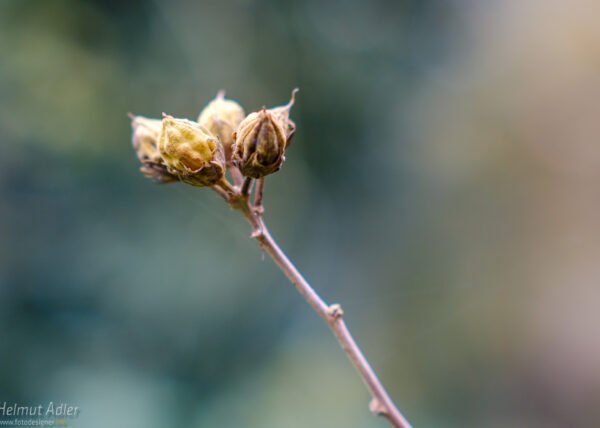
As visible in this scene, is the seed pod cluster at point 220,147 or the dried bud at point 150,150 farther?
the dried bud at point 150,150

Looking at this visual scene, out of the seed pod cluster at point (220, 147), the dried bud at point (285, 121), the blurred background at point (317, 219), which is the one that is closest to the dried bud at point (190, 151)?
the seed pod cluster at point (220, 147)

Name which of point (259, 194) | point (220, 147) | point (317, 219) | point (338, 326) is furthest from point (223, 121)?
point (317, 219)

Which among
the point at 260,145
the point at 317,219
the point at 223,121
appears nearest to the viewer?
the point at 260,145

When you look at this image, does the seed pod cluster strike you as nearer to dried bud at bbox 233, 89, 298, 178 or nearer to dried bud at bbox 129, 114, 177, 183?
dried bud at bbox 233, 89, 298, 178

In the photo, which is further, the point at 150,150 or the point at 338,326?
the point at 150,150

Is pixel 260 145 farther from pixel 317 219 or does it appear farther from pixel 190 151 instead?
pixel 317 219

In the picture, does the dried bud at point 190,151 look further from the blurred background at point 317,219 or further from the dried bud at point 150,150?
the blurred background at point 317,219

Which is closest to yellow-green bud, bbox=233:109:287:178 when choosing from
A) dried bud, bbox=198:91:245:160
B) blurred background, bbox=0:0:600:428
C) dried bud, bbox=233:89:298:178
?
dried bud, bbox=233:89:298:178
